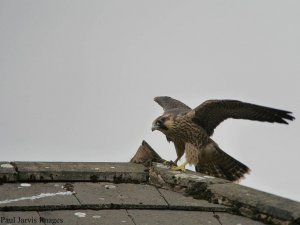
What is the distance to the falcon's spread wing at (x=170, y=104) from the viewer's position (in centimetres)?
736

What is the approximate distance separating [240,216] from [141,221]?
2.13 ft

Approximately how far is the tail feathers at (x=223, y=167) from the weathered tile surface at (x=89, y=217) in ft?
11.7

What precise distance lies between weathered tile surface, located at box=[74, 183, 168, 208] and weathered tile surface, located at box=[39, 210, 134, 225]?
10 cm

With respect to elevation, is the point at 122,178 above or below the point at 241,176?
above

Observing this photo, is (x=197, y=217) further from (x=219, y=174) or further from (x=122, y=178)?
(x=219, y=174)

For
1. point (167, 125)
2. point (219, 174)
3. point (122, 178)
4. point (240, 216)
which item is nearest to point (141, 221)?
point (240, 216)

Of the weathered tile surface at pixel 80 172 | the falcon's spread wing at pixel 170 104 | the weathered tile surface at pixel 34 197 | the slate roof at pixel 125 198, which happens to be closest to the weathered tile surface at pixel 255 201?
the slate roof at pixel 125 198

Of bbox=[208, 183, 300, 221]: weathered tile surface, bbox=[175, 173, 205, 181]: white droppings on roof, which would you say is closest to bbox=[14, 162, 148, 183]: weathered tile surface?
bbox=[175, 173, 205, 181]: white droppings on roof

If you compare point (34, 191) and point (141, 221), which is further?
point (34, 191)

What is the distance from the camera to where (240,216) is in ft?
12.0

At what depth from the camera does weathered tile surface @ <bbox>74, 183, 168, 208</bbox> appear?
12.0 ft

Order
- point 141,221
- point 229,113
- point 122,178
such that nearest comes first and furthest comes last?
1. point 141,221
2. point 122,178
3. point 229,113

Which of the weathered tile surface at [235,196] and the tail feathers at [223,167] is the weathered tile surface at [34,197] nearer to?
the weathered tile surface at [235,196]

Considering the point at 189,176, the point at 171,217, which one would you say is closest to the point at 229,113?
the point at 189,176
